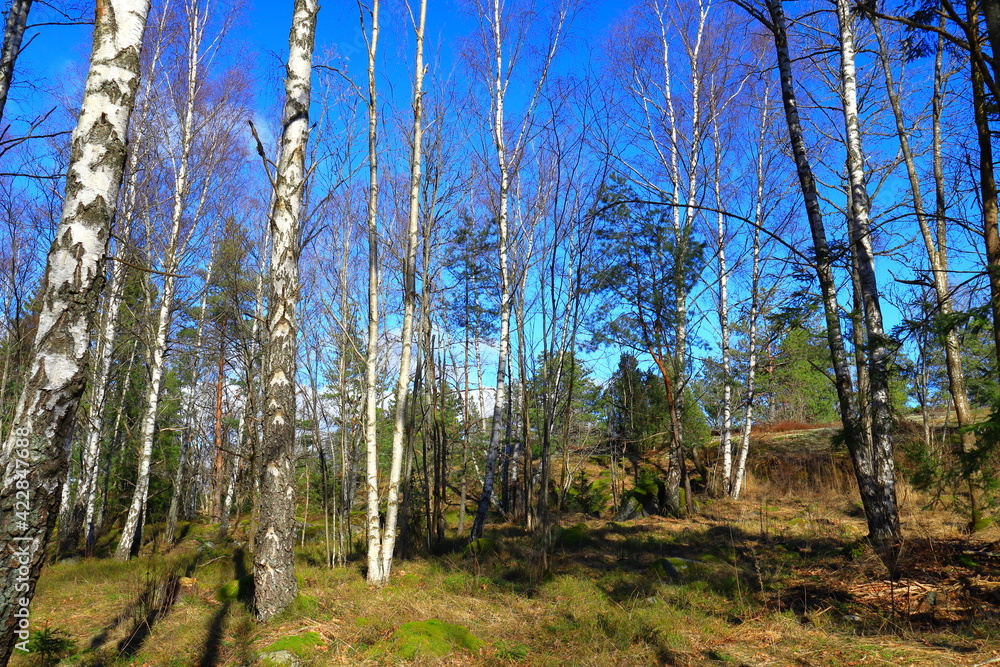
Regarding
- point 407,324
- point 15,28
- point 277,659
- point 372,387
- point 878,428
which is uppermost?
point 15,28

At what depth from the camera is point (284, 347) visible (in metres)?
5.19

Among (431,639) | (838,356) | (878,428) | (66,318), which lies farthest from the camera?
(838,356)

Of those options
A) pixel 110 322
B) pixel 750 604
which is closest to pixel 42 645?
pixel 750 604

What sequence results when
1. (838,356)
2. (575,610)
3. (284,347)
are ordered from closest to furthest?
1. (575,610)
2. (284,347)
3. (838,356)

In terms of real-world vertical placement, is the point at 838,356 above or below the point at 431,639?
above

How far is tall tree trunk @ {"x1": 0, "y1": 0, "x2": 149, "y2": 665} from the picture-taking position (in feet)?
7.39

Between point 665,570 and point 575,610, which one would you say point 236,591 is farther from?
point 665,570

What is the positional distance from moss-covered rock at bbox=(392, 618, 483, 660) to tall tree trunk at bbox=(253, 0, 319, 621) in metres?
1.33

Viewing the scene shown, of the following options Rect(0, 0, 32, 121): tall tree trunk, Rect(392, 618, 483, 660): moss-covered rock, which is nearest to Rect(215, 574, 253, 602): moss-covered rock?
Rect(392, 618, 483, 660): moss-covered rock

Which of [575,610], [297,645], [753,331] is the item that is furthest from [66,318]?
[753,331]

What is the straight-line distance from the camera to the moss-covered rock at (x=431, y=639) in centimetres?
399

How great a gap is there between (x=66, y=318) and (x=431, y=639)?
3251mm

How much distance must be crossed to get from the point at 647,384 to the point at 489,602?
866 cm

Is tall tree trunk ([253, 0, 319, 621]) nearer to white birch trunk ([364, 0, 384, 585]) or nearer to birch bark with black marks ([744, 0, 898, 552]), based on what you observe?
white birch trunk ([364, 0, 384, 585])
